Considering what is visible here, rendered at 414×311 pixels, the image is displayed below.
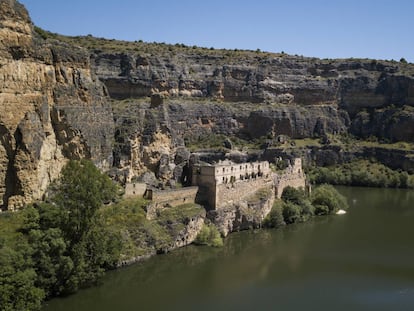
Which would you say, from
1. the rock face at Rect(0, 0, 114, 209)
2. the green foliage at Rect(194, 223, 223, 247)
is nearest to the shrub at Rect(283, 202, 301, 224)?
the green foliage at Rect(194, 223, 223, 247)

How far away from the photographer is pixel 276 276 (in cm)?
3453

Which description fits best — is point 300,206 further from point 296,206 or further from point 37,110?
A: point 37,110

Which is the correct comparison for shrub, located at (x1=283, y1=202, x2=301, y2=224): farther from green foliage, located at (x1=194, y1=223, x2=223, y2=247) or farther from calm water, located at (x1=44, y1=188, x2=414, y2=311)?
green foliage, located at (x1=194, y1=223, x2=223, y2=247)

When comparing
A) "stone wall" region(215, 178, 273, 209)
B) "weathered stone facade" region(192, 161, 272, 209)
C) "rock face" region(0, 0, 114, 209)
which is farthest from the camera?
"stone wall" region(215, 178, 273, 209)

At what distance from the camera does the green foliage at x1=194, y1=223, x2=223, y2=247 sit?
39531 mm

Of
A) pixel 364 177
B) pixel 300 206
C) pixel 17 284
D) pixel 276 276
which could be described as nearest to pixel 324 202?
pixel 300 206

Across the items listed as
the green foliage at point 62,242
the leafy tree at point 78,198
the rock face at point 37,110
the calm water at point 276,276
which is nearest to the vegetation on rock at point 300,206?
the calm water at point 276,276

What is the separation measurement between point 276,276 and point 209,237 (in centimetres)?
715

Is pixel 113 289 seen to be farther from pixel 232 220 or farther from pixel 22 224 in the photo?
pixel 232 220

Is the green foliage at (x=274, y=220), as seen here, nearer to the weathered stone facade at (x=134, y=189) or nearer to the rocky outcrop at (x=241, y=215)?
the rocky outcrop at (x=241, y=215)

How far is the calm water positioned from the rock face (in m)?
9.03

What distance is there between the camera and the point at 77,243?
3038 centimetres

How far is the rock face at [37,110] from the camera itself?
33031 mm

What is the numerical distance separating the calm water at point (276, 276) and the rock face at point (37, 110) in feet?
29.6
